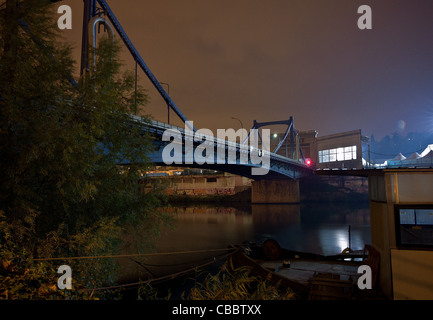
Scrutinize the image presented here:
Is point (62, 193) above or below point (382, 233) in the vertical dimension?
above

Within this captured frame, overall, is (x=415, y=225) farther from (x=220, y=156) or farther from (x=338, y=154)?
(x=338, y=154)

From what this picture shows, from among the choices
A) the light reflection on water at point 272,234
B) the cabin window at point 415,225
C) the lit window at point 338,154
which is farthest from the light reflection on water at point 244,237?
the lit window at point 338,154

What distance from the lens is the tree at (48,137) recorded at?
7.96 metres

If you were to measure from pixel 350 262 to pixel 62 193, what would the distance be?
10.3m

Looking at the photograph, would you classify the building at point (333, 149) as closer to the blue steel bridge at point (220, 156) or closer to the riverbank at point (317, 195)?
the riverbank at point (317, 195)

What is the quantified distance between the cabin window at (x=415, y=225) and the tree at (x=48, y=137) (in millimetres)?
7736

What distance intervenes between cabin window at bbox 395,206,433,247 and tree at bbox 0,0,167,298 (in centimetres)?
774

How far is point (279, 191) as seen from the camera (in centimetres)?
7112

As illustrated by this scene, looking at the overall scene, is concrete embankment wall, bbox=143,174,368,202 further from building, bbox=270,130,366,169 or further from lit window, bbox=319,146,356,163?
lit window, bbox=319,146,356,163

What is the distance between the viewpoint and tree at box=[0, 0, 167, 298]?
7961 mm

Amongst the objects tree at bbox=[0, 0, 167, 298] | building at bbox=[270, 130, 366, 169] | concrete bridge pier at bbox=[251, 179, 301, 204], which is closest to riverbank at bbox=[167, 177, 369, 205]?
building at bbox=[270, 130, 366, 169]
